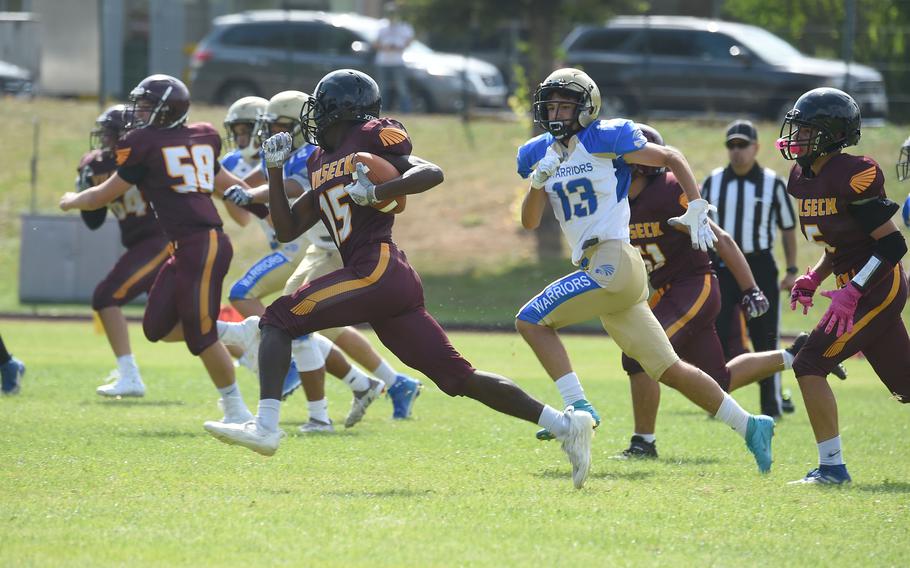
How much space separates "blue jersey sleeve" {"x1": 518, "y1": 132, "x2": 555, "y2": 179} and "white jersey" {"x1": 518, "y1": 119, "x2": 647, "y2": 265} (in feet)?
0.11

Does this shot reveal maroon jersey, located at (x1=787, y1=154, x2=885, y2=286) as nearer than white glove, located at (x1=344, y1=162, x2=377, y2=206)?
No

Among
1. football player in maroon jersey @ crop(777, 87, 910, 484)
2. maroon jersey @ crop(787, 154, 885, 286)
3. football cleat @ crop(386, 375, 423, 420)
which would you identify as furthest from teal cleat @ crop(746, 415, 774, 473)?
football cleat @ crop(386, 375, 423, 420)

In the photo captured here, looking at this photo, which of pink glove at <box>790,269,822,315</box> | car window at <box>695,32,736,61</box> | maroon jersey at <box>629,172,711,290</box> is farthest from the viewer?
car window at <box>695,32,736,61</box>

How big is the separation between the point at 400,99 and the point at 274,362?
19167 mm

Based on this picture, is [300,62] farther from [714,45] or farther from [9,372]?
[9,372]

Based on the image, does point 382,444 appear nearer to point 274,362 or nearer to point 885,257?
point 274,362

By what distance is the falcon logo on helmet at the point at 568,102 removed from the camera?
660cm

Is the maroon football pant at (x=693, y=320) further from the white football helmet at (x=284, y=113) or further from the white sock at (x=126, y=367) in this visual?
the white sock at (x=126, y=367)

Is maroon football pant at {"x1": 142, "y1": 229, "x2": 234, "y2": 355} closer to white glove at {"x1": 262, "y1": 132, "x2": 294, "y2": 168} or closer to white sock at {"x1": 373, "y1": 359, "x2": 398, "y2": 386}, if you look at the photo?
white sock at {"x1": 373, "y1": 359, "x2": 398, "y2": 386}

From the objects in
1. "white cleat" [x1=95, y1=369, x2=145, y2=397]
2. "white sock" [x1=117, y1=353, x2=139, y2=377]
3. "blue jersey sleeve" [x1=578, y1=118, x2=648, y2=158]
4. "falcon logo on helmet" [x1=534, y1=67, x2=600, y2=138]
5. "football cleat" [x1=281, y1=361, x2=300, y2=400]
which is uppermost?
"falcon logo on helmet" [x1=534, y1=67, x2=600, y2=138]

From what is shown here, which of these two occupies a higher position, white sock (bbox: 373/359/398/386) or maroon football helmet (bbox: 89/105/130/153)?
maroon football helmet (bbox: 89/105/130/153)

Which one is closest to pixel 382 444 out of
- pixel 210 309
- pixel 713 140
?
pixel 210 309

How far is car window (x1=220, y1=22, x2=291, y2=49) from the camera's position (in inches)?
991

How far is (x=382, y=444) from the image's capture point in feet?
25.4
